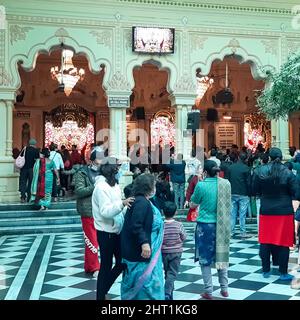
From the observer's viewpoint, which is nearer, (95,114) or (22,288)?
(22,288)

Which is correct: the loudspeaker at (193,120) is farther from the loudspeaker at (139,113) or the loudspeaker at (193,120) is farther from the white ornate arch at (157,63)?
the loudspeaker at (139,113)

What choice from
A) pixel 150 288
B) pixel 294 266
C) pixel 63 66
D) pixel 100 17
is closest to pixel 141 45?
pixel 100 17

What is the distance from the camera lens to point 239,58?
1281 centimetres

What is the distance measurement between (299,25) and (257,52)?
1.48 m

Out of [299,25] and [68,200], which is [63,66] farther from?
[299,25]

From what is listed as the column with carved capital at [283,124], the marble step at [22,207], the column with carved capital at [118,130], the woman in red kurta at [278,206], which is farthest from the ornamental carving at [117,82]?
the woman in red kurta at [278,206]

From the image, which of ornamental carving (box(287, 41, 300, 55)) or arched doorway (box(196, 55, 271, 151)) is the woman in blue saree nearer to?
ornamental carving (box(287, 41, 300, 55))

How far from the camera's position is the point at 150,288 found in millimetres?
3615

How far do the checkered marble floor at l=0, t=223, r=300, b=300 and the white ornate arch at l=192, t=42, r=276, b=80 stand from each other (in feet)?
18.2

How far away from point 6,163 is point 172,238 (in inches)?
304

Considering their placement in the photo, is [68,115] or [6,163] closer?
[6,163]

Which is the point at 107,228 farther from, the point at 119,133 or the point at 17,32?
the point at 17,32

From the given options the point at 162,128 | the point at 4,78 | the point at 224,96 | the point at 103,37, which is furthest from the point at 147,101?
the point at 4,78

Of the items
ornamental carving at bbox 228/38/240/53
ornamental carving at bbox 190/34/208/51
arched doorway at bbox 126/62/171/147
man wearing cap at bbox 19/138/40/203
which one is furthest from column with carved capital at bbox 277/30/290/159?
man wearing cap at bbox 19/138/40/203
